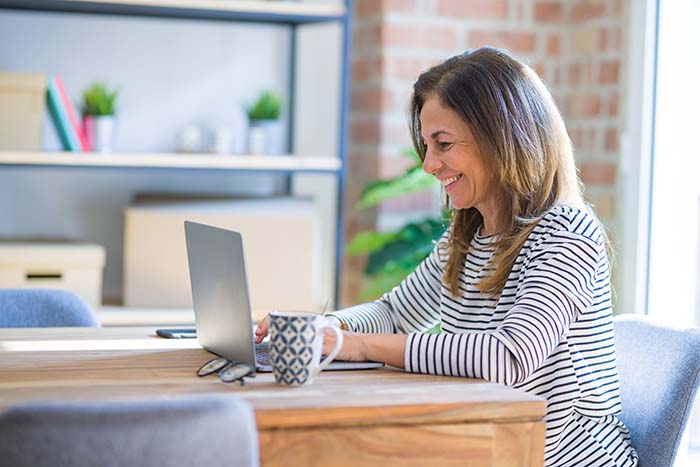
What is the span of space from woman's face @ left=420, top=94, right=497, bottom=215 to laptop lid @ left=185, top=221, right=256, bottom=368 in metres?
0.43

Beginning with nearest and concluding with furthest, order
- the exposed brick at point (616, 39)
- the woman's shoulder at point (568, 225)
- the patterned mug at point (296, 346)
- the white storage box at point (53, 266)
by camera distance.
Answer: the patterned mug at point (296, 346) < the woman's shoulder at point (568, 225) < the white storage box at point (53, 266) < the exposed brick at point (616, 39)

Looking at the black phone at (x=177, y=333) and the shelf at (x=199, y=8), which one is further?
the shelf at (x=199, y=8)

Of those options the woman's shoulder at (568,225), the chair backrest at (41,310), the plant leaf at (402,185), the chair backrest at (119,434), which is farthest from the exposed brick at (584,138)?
the chair backrest at (119,434)

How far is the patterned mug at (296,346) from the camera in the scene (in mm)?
1462

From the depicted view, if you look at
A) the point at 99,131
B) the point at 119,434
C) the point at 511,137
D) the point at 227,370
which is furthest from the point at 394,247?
the point at 119,434

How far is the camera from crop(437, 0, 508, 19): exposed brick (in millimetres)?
3381

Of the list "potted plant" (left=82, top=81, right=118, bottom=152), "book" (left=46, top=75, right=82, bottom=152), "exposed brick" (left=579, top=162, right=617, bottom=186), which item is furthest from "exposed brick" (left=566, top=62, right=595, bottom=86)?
"book" (left=46, top=75, right=82, bottom=152)

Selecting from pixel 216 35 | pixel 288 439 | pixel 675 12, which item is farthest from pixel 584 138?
pixel 288 439

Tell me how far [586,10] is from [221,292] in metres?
2.16

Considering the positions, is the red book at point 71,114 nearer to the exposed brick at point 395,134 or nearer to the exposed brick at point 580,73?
the exposed brick at point 395,134

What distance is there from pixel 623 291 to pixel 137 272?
1.43 metres

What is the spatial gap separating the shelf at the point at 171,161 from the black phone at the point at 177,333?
101 centimetres

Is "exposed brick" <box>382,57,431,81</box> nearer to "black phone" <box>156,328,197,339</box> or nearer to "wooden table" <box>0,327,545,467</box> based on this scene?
"black phone" <box>156,328,197,339</box>

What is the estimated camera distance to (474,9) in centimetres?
341
